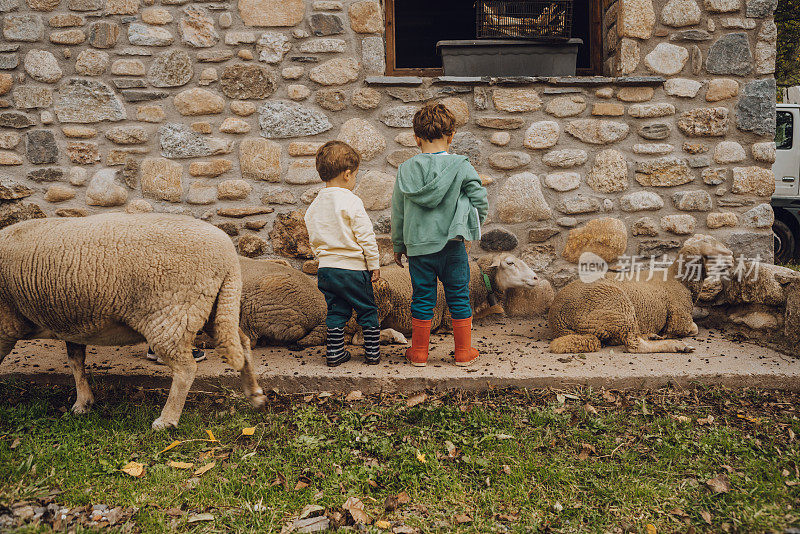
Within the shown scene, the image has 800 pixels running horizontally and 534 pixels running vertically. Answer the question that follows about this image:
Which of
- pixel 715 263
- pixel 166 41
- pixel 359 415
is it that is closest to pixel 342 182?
pixel 359 415

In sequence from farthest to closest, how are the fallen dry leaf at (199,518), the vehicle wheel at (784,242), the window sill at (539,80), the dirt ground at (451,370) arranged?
the vehicle wheel at (784,242), the window sill at (539,80), the dirt ground at (451,370), the fallen dry leaf at (199,518)

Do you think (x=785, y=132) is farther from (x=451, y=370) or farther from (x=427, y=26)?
(x=451, y=370)

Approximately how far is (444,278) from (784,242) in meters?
7.80

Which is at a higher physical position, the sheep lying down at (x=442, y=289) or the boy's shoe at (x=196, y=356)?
the sheep lying down at (x=442, y=289)

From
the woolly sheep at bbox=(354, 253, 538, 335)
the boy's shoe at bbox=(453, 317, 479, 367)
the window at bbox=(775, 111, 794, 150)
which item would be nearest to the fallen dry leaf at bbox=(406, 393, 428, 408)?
the boy's shoe at bbox=(453, 317, 479, 367)

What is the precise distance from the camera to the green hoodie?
11.8ft

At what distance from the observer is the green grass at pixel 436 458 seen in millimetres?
2359

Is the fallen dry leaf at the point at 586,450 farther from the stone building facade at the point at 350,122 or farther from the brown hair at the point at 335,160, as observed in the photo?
the stone building facade at the point at 350,122

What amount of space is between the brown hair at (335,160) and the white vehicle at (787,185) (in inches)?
320

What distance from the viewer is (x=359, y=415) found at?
3164 mm

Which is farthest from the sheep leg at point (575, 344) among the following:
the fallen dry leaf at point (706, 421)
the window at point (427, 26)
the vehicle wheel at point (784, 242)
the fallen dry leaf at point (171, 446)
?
the vehicle wheel at point (784, 242)

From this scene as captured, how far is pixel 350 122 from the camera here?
15.8 feet

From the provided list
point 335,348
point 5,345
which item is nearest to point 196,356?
point 335,348

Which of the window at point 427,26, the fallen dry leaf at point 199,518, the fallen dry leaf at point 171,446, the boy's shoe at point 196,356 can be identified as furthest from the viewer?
the window at point 427,26
